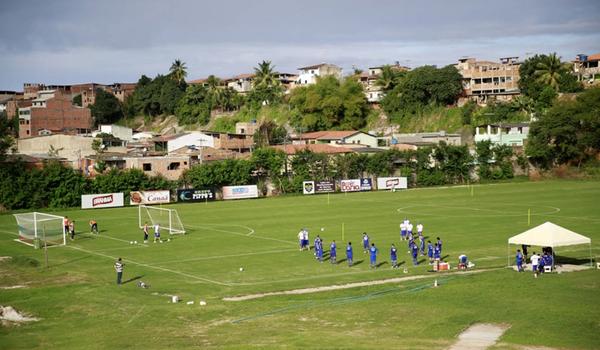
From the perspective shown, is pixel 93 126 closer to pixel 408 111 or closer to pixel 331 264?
pixel 408 111

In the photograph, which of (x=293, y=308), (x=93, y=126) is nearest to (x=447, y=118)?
(x=93, y=126)

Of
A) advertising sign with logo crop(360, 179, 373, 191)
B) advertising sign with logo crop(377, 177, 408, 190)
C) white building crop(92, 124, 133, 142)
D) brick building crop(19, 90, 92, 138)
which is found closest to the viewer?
advertising sign with logo crop(360, 179, 373, 191)

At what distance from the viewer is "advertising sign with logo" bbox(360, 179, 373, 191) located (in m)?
98.8

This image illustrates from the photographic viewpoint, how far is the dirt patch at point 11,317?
31.5m

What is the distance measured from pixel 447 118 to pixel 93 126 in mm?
81727

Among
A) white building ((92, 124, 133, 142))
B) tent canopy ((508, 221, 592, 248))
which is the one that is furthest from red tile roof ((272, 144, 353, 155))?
tent canopy ((508, 221, 592, 248))

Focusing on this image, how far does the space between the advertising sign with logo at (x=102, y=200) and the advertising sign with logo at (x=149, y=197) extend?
1387 millimetres

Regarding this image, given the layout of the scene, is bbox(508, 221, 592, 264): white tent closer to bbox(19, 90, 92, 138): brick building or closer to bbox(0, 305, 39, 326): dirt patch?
bbox(0, 305, 39, 326): dirt patch

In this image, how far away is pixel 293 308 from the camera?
31.9 metres

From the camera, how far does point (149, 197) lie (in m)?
87.2

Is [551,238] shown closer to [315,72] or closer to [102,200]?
[102,200]

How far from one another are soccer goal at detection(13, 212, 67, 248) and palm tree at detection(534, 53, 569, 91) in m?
92.9

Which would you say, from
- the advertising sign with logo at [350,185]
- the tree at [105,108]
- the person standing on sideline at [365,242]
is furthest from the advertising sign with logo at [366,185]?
the tree at [105,108]

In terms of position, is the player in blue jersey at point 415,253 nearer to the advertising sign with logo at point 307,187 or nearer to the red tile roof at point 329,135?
the advertising sign with logo at point 307,187
